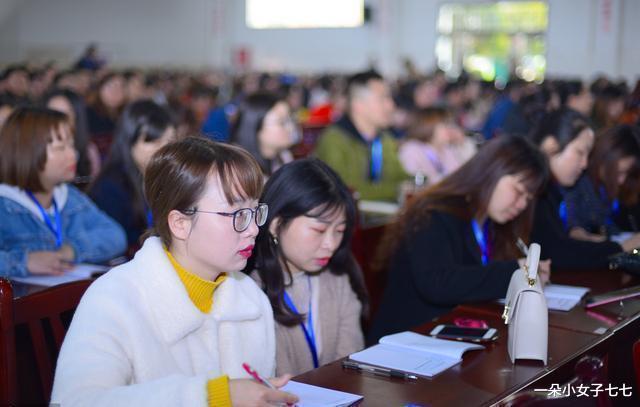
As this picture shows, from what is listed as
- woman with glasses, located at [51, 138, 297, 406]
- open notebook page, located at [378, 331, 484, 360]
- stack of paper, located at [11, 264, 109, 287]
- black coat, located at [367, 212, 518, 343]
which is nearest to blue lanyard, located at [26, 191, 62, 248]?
stack of paper, located at [11, 264, 109, 287]

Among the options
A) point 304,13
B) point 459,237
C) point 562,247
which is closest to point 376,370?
point 459,237

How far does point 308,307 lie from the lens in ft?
7.44

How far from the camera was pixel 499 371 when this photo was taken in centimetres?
190

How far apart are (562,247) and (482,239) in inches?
22.6

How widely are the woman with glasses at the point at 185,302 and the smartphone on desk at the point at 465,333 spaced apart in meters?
0.54

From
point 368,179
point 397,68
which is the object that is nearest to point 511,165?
point 368,179

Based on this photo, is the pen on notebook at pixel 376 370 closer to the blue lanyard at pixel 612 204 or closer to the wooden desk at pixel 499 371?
the wooden desk at pixel 499 371

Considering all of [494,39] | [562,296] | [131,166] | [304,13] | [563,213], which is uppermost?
[304,13]

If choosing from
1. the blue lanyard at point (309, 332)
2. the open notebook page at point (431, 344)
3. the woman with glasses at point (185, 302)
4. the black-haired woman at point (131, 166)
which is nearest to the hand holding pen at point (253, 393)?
the woman with glasses at point (185, 302)

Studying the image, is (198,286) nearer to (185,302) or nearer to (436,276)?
(185,302)

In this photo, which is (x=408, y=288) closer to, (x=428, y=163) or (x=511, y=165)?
(x=511, y=165)

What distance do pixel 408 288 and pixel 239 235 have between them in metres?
1.20

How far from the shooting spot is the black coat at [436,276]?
2.53 m

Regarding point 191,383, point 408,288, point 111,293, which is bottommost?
point 408,288
